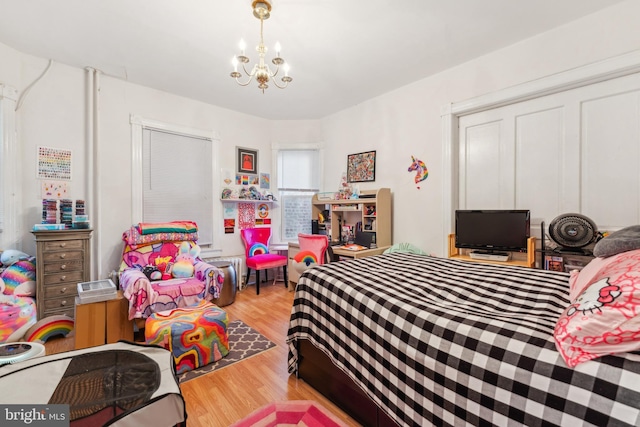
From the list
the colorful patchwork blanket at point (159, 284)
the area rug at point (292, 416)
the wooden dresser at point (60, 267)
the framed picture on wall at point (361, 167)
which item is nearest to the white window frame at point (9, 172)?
the wooden dresser at point (60, 267)

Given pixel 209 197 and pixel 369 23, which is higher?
pixel 369 23

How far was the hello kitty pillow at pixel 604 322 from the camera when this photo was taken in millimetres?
766

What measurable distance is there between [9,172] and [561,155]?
17.1ft

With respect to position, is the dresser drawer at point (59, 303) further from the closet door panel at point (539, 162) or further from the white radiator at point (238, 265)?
the closet door panel at point (539, 162)

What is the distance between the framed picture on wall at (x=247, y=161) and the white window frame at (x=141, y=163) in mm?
345

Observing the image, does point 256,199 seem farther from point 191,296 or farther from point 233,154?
point 191,296

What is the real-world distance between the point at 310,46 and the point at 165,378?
282cm

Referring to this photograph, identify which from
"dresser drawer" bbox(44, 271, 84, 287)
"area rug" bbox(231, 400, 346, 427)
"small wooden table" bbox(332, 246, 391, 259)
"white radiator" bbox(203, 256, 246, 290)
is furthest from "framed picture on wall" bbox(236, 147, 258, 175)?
"area rug" bbox(231, 400, 346, 427)

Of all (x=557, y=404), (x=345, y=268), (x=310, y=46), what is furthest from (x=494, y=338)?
(x=310, y=46)

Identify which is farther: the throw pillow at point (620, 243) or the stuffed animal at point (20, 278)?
the stuffed animal at point (20, 278)

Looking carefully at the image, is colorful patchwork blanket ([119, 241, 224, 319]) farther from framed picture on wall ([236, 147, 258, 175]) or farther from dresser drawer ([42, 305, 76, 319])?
framed picture on wall ([236, 147, 258, 175])

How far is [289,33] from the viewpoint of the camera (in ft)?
8.24

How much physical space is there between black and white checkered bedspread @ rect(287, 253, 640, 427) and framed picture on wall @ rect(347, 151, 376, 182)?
7.64 feet

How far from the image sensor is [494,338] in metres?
0.97
